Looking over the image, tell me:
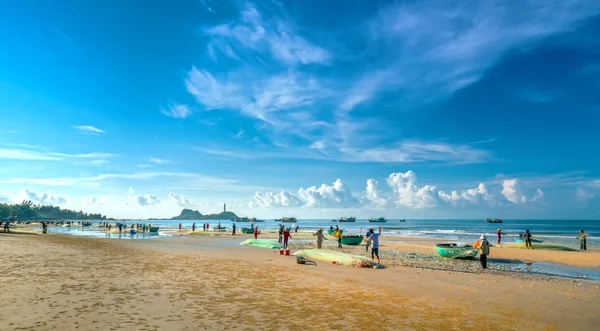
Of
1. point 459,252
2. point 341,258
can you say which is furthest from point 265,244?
point 459,252

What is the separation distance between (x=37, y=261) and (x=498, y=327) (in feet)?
71.4

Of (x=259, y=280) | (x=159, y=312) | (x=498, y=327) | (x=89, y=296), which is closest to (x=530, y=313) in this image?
(x=498, y=327)

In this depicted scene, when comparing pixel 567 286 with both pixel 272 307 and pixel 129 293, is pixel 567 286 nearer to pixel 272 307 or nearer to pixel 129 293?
pixel 272 307

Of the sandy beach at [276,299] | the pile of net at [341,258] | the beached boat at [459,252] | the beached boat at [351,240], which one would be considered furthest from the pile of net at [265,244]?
the sandy beach at [276,299]

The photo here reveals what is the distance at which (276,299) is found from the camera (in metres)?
11.9

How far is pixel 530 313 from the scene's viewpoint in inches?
434

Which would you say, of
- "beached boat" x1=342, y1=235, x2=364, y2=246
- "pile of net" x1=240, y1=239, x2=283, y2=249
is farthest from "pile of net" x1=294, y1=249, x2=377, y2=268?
"beached boat" x1=342, y1=235, x2=364, y2=246

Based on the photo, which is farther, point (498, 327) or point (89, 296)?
point (89, 296)

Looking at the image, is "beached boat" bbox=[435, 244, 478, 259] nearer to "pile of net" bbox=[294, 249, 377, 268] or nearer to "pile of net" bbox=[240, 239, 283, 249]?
"pile of net" bbox=[294, 249, 377, 268]

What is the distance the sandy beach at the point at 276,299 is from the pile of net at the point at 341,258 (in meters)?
1.57

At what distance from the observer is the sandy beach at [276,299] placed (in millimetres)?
9117

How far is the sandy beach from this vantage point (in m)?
9.12

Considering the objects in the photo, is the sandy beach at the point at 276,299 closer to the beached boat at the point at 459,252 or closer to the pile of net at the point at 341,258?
the pile of net at the point at 341,258

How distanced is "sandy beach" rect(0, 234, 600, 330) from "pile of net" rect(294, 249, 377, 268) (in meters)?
1.57
